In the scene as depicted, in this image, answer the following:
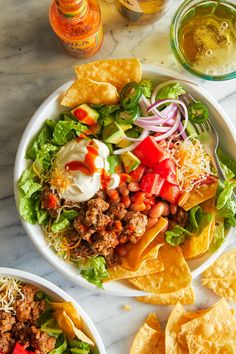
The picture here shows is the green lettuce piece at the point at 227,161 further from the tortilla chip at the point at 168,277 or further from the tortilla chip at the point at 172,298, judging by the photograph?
the tortilla chip at the point at 172,298

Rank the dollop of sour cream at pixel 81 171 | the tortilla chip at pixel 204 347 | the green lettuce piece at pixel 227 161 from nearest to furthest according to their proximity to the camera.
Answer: the dollop of sour cream at pixel 81 171, the green lettuce piece at pixel 227 161, the tortilla chip at pixel 204 347

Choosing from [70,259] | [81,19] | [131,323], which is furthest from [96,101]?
[131,323]

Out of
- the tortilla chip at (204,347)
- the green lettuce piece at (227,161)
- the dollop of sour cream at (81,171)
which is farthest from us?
the tortilla chip at (204,347)

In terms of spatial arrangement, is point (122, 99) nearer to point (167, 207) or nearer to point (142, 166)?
point (142, 166)

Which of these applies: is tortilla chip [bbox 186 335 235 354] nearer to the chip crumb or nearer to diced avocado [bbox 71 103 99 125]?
the chip crumb

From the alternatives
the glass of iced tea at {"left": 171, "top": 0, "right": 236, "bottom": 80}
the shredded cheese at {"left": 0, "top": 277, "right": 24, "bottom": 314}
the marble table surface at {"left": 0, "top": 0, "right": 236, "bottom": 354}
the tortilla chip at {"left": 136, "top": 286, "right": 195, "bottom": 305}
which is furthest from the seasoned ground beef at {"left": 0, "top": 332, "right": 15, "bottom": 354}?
the glass of iced tea at {"left": 171, "top": 0, "right": 236, "bottom": 80}

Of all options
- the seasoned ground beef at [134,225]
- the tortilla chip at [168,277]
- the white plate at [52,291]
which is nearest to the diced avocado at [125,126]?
the seasoned ground beef at [134,225]

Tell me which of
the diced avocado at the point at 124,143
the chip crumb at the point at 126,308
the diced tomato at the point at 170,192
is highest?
the diced avocado at the point at 124,143
